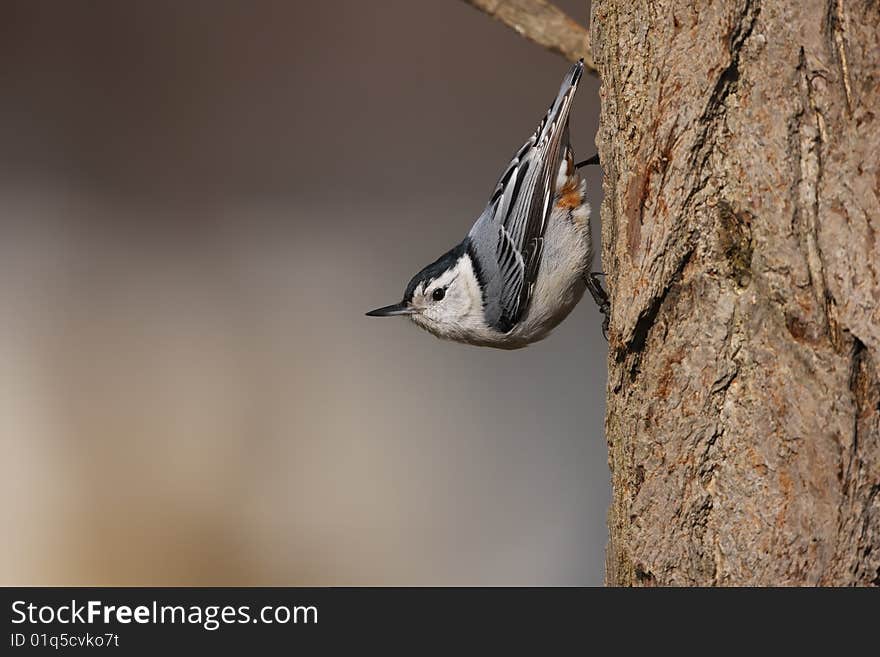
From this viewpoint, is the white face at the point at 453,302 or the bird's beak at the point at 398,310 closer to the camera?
the white face at the point at 453,302

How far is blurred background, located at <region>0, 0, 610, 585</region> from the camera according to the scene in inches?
122

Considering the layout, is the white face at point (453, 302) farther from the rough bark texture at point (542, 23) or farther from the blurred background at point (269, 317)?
the blurred background at point (269, 317)

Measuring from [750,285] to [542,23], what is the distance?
4.06 ft

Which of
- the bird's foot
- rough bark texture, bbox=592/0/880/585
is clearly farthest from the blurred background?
rough bark texture, bbox=592/0/880/585

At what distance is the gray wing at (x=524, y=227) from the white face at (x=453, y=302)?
0.13 ft

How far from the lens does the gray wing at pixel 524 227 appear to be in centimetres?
231

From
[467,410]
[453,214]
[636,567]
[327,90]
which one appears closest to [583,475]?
[467,410]

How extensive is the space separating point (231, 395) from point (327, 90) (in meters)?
1.15

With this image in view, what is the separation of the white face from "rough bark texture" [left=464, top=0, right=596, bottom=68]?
0.59m

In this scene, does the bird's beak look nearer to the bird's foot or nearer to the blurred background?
the bird's foot

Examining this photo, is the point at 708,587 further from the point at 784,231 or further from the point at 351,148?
the point at 351,148

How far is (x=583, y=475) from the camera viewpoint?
3.44 meters

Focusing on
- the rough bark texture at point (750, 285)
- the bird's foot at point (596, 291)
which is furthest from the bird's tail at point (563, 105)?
the rough bark texture at point (750, 285)

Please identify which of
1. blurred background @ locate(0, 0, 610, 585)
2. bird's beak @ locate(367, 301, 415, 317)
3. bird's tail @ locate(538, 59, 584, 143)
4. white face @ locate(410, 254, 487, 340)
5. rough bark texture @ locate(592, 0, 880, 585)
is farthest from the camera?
blurred background @ locate(0, 0, 610, 585)
